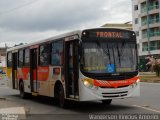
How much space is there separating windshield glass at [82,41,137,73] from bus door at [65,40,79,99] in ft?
1.46

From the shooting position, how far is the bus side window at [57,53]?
17.0 m

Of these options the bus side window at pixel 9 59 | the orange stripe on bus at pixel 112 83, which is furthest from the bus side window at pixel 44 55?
the bus side window at pixel 9 59

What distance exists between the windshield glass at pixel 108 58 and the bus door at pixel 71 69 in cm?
45

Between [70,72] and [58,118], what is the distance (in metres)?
2.78

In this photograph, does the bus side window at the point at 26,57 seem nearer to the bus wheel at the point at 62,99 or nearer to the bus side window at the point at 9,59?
the bus side window at the point at 9,59

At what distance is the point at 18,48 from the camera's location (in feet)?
79.0

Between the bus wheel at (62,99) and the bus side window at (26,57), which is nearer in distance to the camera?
the bus wheel at (62,99)

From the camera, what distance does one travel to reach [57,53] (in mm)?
17359

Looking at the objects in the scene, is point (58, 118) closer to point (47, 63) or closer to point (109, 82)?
point (109, 82)

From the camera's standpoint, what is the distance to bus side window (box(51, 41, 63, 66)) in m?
17.0

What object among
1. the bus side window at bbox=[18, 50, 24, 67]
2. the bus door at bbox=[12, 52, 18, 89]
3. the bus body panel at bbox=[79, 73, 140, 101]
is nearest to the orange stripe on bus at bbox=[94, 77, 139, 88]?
the bus body panel at bbox=[79, 73, 140, 101]

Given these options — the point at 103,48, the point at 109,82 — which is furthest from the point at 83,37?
the point at 109,82

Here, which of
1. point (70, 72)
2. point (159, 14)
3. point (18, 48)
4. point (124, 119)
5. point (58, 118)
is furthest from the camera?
point (159, 14)

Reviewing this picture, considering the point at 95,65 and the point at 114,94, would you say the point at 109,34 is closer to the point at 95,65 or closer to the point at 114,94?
the point at 95,65
